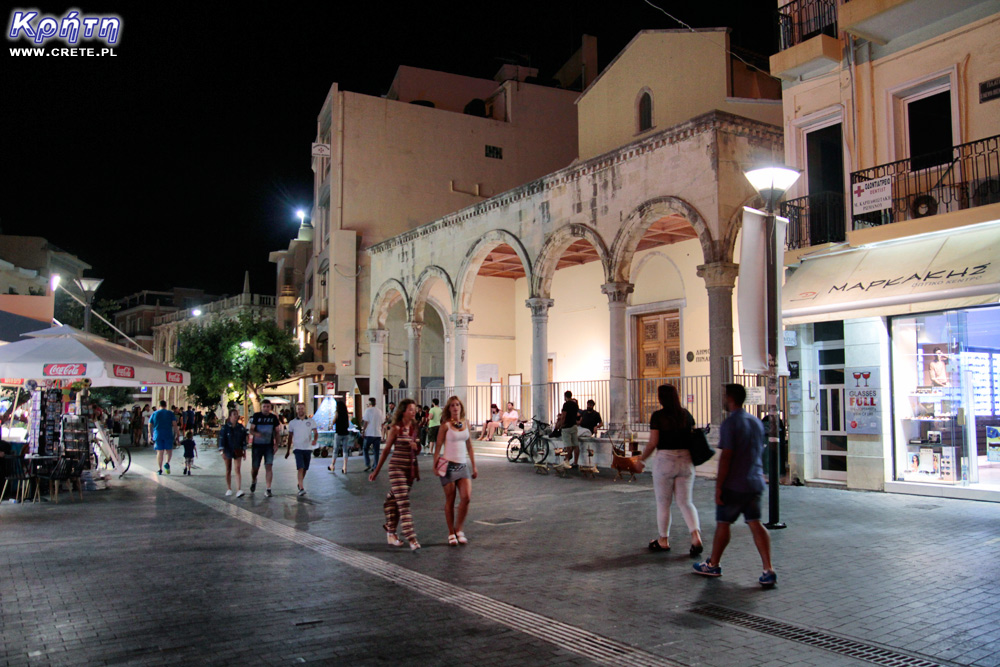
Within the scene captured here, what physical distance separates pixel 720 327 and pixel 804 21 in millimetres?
5904

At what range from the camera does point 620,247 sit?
58.9 ft

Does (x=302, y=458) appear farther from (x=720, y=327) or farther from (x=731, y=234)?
(x=731, y=234)

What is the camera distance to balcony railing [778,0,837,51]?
539 inches

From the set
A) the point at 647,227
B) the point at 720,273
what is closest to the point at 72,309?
the point at 647,227

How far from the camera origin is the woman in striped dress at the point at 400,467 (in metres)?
8.48

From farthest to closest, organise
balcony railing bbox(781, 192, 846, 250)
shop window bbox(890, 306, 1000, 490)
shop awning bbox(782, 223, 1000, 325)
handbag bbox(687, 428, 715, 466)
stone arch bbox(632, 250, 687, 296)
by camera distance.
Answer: stone arch bbox(632, 250, 687, 296), balcony railing bbox(781, 192, 846, 250), shop window bbox(890, 306, 1000, 490), shop awning bbox(782, 223, 1000, 325), handbag bbox(687, 428, 715, 466)

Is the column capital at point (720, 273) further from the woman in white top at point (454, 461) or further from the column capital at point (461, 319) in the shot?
the column capital at point (461, 319)

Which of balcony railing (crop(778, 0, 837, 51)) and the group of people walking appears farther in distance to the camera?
balcony railing (crop(778, 0, 837, 51))

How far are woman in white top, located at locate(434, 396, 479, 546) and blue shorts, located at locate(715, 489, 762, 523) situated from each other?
114 inches

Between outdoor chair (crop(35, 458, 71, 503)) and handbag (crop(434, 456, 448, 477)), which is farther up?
handbag (crop(434, 456, 448, 477))

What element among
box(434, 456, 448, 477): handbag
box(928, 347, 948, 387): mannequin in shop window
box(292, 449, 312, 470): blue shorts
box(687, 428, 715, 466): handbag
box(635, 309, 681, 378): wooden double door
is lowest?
box(292, 449, 312, 470): blue shorts

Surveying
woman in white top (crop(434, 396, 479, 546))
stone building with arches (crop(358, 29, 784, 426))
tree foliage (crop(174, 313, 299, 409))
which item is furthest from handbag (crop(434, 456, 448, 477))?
tree foliage (crop(174, 313, 299, 409))

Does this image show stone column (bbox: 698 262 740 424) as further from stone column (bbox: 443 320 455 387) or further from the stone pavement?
stone column (bbox: 443 320 455 387)

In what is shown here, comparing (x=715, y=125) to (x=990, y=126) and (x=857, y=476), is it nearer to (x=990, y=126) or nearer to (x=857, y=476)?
(x=990, y=126)
